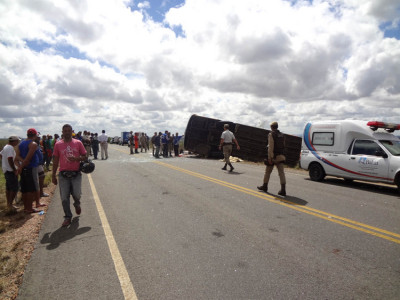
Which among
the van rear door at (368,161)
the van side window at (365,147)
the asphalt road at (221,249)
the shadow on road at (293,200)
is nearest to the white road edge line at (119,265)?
the asphalt road at (221,249)

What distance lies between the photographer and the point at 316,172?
33.8 feet

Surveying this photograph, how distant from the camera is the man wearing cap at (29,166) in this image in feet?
19.8

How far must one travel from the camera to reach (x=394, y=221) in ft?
17.4

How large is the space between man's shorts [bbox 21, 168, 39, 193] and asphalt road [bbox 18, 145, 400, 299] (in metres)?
0.71

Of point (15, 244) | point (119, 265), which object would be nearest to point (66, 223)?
point (15, 244)

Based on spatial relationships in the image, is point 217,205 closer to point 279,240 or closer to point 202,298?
point 279,240

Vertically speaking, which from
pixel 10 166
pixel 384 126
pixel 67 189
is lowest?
pixel 67 189

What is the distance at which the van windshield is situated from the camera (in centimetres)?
821

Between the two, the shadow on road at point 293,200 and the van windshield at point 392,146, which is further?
the van windshield at point 392,146

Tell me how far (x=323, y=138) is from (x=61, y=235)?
8961 millimetres

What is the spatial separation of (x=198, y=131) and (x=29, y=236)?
692 inches

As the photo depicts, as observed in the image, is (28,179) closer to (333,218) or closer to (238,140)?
(333,218)

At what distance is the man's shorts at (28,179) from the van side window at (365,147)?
934cm

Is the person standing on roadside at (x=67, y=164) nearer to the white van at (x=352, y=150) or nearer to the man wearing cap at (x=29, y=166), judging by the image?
the man wearing cap at (x=29, y=166)
